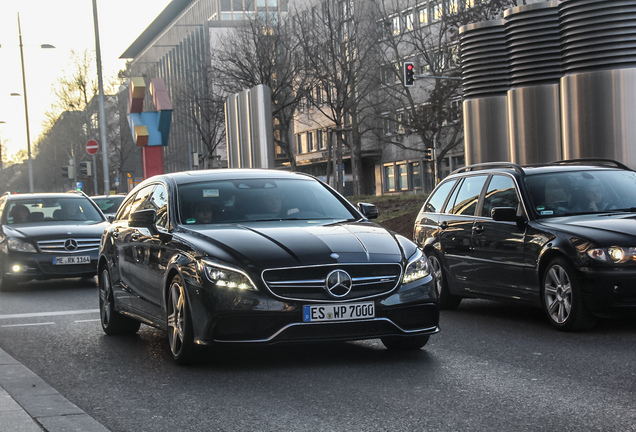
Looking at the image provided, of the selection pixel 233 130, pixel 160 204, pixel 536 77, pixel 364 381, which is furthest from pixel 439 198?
pixel 233 130

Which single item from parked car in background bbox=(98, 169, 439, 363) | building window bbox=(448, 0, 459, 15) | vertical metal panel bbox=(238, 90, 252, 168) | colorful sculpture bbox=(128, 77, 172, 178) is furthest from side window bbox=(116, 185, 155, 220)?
building window bbox=(448, 0, 459, 15)

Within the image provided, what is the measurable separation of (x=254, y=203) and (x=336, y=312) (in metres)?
1.79

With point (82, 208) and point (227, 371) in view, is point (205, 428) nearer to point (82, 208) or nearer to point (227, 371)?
point (227, 371)

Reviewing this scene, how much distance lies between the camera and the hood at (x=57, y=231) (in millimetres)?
16719

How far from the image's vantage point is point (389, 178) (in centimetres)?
7600

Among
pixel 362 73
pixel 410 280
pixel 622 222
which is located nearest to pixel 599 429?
pixel 410 280

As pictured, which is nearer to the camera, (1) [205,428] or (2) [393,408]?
(1) [205,428]

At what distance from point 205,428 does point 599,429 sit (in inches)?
81.7

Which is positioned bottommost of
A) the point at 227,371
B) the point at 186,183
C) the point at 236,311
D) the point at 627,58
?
the point at 227,371

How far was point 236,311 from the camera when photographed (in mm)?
7254

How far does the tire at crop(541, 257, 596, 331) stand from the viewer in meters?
9.08

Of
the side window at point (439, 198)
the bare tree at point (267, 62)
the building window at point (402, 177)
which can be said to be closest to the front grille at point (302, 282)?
the side window at point (439, 198)

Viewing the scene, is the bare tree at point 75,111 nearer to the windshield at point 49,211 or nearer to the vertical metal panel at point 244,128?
the vertical metal panel at point 244,128

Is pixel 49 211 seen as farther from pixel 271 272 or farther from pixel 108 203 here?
pixel 271 272
